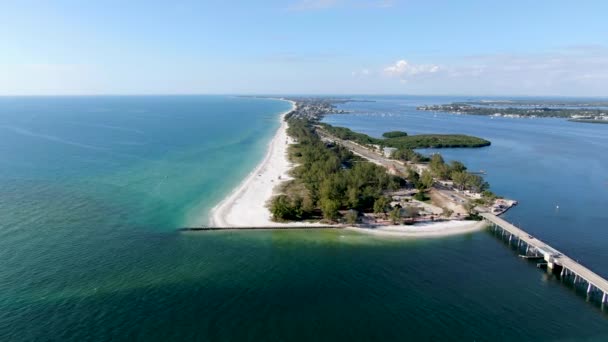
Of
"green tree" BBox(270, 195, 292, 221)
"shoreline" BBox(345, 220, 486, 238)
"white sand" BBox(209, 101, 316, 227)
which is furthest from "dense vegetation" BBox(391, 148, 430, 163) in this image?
"green tree" BBox(270, 195, 292, 221)

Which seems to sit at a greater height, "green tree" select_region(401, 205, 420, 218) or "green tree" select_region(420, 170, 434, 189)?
"green tree" select_region(420, 170, 434, 189)

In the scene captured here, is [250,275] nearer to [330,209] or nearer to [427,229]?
[330,209]

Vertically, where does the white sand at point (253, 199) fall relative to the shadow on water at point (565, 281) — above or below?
A: above

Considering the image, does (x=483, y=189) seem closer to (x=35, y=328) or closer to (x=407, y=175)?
(x=407, y=175)

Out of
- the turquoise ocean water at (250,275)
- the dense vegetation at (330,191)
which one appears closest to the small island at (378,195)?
the dense vegetation at (330,191)

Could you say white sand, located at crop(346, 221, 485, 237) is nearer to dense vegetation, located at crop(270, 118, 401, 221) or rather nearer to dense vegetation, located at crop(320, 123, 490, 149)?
dense vegetation, located at crop(270, 118, 401, 221)

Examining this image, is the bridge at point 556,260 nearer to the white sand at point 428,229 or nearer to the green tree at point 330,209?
the white sand at point 428,229

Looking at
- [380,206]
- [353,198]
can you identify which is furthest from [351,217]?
[380,206]
